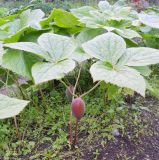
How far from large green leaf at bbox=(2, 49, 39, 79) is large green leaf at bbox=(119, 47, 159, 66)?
32 centimetres

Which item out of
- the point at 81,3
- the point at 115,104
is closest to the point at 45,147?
the point at 115,104

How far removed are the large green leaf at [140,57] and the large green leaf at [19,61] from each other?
32 cm

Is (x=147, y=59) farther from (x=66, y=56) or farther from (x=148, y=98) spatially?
(x=148, y=98)

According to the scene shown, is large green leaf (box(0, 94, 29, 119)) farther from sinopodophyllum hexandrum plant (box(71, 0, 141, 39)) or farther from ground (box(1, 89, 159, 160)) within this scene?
sinopodophyllum hexandrum plant (box(71, 0, 141, 39))

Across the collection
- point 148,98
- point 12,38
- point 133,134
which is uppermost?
point 12,38

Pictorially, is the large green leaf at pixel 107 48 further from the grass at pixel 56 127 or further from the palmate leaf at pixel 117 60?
the grass at pixel 56 127

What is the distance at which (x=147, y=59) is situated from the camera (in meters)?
0.85

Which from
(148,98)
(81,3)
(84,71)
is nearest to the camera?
(84,71)

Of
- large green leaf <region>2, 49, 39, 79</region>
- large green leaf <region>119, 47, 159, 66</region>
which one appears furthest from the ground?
large green leaf <region>119, 47, 159, 66</region>

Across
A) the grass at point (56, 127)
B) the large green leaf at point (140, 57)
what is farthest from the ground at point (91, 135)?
the large green leaf at point (140, 57)

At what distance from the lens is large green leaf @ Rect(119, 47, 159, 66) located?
84cm

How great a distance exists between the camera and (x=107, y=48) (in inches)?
Result: 34.7

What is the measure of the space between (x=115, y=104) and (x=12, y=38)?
50 centimetres

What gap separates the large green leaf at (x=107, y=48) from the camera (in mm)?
859
